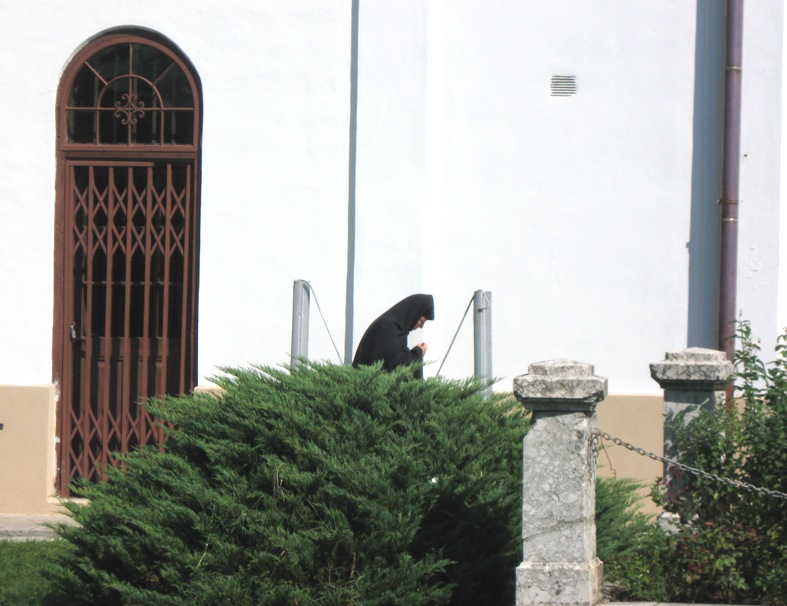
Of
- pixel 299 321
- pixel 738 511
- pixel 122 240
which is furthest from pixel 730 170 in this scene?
pixel 122 240

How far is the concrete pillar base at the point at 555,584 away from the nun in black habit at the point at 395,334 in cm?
273

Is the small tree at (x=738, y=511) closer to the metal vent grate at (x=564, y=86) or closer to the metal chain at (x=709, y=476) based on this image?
the metal chain at (x=709, y=476)

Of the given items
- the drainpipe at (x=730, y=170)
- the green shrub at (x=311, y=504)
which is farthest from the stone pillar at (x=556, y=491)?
the drainpipe at (x=730, y=170)

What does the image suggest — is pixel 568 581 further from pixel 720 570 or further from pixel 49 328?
pixel 49 328

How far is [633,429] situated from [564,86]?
264 cm

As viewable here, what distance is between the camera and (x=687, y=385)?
22.4ft

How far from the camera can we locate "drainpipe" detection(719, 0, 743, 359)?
9.16 metres

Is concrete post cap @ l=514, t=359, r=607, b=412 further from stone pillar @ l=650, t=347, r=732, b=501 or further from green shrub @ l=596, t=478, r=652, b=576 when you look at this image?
stone pillar @ l=650, t=347, r=732, b=501

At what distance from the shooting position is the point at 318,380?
20.9 feet

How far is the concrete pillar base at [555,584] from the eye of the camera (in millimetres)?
5641

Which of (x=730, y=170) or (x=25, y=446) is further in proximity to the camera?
(x=25, y=446)

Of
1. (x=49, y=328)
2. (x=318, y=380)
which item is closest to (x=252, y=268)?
(x=49, y=328)

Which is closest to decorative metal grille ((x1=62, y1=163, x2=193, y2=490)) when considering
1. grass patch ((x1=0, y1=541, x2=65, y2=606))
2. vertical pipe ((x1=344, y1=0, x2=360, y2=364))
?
vertical pipe ((x1=344, y1=0, x2=360, y2=364))

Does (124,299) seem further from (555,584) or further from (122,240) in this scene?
(555,584)
